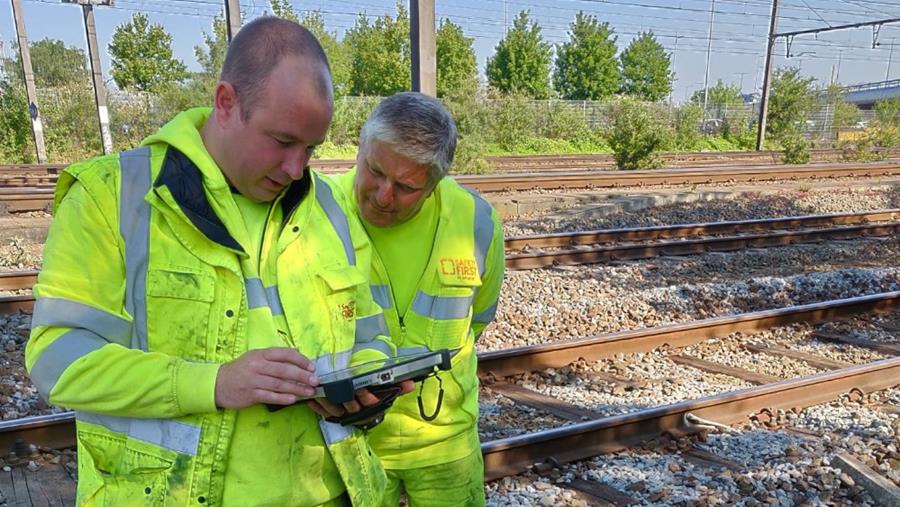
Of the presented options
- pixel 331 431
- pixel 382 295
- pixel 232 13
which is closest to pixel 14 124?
pixel 232 13

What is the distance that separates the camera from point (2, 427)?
424cm

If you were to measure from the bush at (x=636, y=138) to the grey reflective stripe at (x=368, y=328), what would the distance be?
62.2ft

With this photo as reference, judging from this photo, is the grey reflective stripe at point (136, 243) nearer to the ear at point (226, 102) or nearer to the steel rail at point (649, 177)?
the ear at point (226, 102)

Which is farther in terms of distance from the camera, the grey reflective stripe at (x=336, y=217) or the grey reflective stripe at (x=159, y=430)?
the grey reflective stripe at (x=336, y=217)

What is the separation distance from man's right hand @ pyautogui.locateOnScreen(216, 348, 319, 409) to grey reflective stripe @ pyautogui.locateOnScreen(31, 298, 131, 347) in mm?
242

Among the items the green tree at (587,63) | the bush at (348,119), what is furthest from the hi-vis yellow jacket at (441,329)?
the green tree at (587,63)

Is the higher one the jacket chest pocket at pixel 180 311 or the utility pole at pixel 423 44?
the utility pole at pixel 423 44

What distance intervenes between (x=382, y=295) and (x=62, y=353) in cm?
109

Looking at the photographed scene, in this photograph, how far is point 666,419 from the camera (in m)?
4.82

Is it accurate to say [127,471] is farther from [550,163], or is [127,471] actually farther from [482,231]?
[550,163]

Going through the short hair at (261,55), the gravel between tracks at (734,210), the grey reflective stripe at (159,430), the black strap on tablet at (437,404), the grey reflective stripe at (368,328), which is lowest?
the gravel between tracks at (734,210)

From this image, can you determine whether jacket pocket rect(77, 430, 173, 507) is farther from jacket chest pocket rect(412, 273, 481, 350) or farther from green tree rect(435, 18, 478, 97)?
green tree rect(435, 18, 478, 97)

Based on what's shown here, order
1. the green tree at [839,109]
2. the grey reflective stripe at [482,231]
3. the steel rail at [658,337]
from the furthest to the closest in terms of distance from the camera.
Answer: the green tree at [839,109], the steel rail at [658,337], the grey reflective stripe at [482,231]

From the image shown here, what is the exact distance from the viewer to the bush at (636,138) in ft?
65.1
